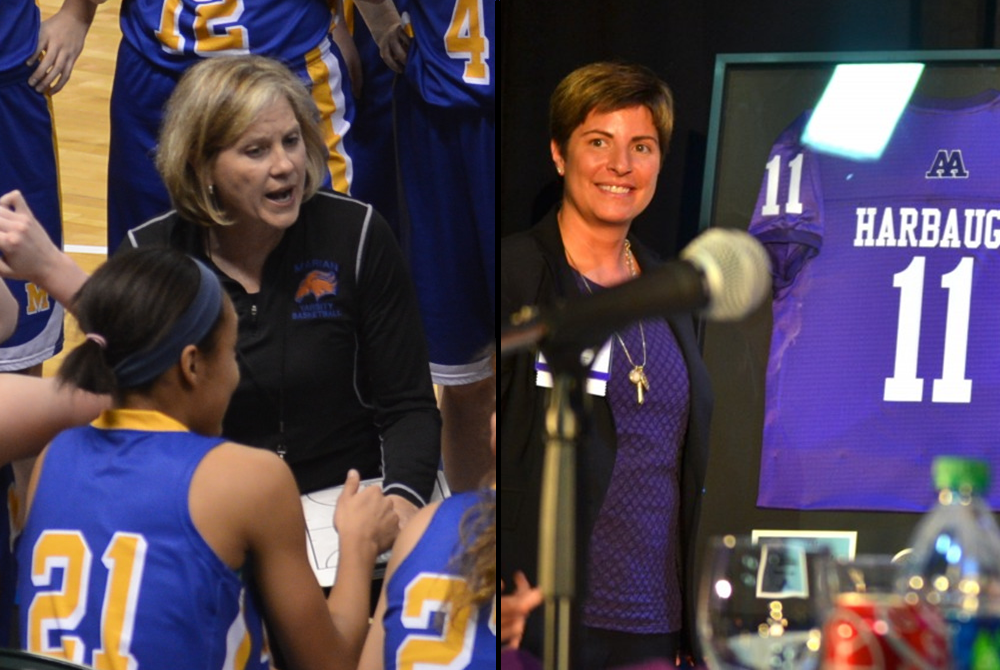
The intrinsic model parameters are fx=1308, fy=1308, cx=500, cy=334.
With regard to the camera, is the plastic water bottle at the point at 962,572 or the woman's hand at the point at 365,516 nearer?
the plastic water bottle at the point at 962,572

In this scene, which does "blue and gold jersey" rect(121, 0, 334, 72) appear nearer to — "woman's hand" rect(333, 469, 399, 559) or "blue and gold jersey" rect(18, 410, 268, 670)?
"blue and gold jersey" rect(18, 410, 268, 670)

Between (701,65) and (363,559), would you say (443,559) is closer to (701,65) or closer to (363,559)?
(363,559)

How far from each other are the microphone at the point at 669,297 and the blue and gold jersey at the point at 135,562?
134 centimetres

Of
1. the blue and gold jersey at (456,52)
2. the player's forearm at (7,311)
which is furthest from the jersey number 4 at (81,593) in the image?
the blue and gold jersey at (456,52)

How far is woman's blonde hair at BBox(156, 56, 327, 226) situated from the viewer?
255cm

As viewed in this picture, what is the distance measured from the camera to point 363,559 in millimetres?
2637

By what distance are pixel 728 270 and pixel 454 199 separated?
1.34 meters

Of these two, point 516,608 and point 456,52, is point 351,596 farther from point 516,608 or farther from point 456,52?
point 456,52

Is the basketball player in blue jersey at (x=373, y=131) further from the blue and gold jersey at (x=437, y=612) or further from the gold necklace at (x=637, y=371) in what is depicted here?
the blue and gold jersey at (x=437, y=612)

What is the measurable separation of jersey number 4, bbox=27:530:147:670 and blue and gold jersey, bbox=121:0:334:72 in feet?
3.17

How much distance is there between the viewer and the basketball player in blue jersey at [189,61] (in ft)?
8.41

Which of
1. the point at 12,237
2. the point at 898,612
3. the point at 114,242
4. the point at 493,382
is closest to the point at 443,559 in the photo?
the point at 493,382

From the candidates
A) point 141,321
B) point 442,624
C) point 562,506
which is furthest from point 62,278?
point 562,506

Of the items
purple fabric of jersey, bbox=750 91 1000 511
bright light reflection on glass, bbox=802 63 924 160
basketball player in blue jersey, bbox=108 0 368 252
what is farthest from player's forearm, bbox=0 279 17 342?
bright light reflection on glass, bbox=802 63 924 160
